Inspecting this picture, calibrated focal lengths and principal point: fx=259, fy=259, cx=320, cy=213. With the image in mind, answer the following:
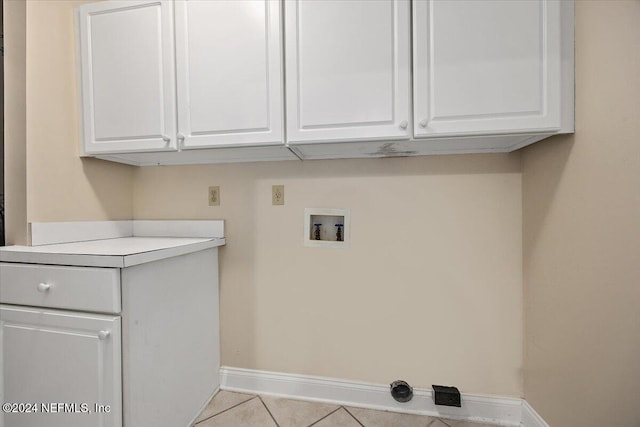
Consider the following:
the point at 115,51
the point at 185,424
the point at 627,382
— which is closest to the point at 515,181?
the point at 627,382

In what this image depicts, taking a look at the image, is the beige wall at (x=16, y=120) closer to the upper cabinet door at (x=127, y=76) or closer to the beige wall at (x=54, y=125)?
the beige wall at (x=54, y=125)

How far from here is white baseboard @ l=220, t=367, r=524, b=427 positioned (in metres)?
1.29

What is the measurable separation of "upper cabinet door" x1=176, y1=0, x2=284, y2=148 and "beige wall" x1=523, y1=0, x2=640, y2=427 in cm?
116

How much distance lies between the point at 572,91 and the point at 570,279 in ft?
2.34

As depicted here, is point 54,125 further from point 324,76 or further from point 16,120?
point 324,76

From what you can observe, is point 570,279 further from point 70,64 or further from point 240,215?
point 70,64

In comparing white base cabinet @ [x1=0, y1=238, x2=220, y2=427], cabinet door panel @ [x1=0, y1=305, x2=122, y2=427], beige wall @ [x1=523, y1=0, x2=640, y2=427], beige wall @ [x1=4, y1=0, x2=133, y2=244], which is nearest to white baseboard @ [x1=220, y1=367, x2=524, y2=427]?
beige wall @ [x1=523, y1=0, x2=640, y2=427]

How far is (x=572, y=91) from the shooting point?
3.20ft

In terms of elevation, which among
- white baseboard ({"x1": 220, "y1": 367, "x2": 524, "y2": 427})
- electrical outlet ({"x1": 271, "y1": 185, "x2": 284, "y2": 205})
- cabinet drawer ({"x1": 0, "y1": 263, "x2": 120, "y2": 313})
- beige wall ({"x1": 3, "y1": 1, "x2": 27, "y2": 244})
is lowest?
white baseboard ({"x1": 220, "y1": 367, "x2": 524, "y2": 427})

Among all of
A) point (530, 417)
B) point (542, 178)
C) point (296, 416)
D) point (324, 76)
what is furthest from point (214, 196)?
point (530, 417)

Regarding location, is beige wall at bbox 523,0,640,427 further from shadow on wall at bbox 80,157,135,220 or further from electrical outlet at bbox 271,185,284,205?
shadow on wall at bbox 80,157,135,220

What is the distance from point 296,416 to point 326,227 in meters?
0.98

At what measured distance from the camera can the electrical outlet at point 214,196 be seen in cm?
158

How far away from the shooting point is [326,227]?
1.47m
